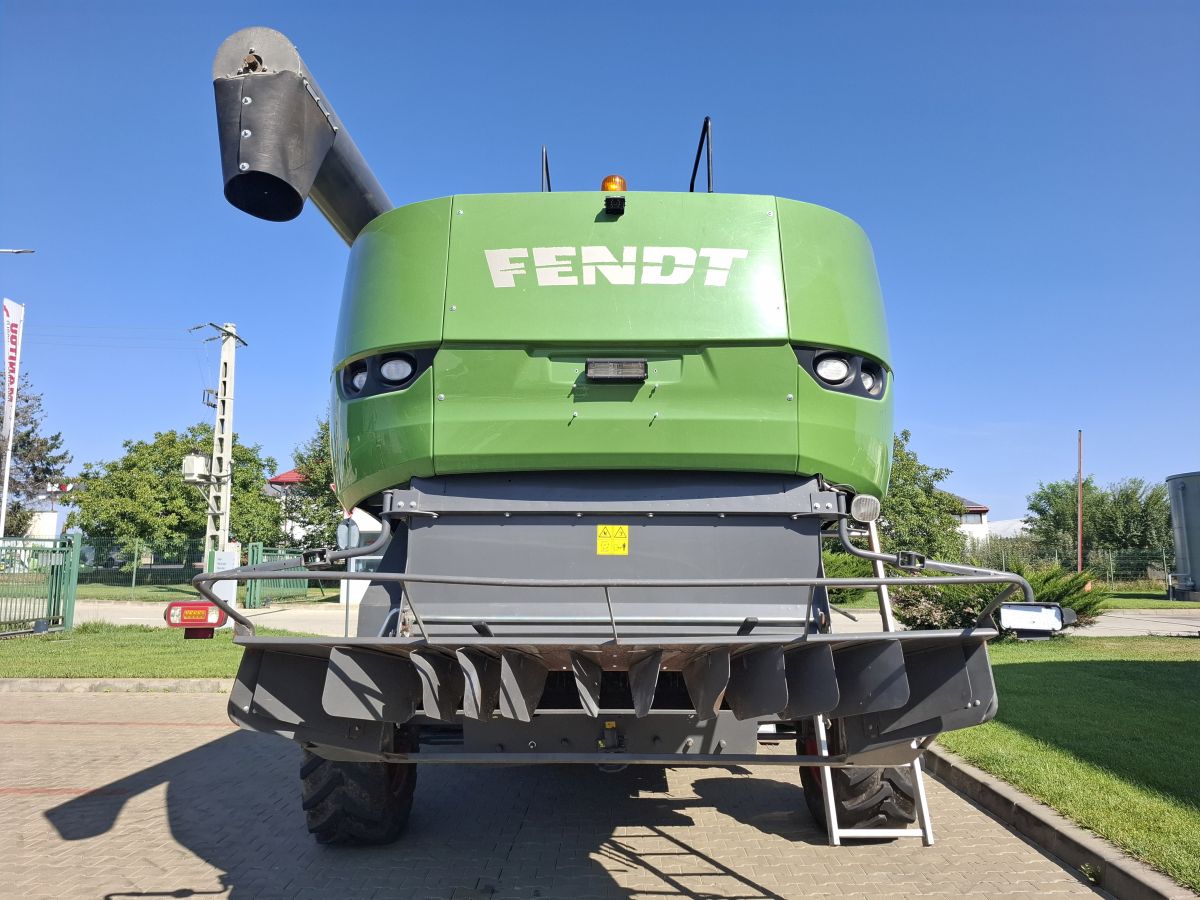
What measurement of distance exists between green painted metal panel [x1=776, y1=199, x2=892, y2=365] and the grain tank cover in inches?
86.4

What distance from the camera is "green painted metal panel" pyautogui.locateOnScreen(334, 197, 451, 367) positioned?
327cm

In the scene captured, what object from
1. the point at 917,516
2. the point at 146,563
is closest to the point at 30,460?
the point at 146,563

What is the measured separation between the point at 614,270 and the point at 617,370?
418mm

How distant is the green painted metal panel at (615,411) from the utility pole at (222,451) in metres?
17.4

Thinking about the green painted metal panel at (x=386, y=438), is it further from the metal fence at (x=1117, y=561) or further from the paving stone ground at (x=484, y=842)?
the metal fence at (x=1117, y=561)

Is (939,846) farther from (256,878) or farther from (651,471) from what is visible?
(256,878)

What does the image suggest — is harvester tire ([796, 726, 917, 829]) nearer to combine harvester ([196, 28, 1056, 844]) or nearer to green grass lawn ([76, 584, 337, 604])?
combine harvester ([196, 28, 1056, 844])

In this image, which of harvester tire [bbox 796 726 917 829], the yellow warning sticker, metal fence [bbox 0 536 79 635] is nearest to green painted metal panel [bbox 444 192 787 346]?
the yellow warning sticker

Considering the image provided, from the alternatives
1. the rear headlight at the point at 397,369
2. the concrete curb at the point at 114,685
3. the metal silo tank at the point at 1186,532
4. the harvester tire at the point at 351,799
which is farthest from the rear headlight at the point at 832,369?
the metal silo tank at the point at 1186,532

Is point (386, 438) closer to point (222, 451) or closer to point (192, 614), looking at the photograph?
point (192, 614)

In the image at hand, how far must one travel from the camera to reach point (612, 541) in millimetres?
3191

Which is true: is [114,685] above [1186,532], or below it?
below

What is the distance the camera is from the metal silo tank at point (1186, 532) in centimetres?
2514

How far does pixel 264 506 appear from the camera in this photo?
29828 mm
